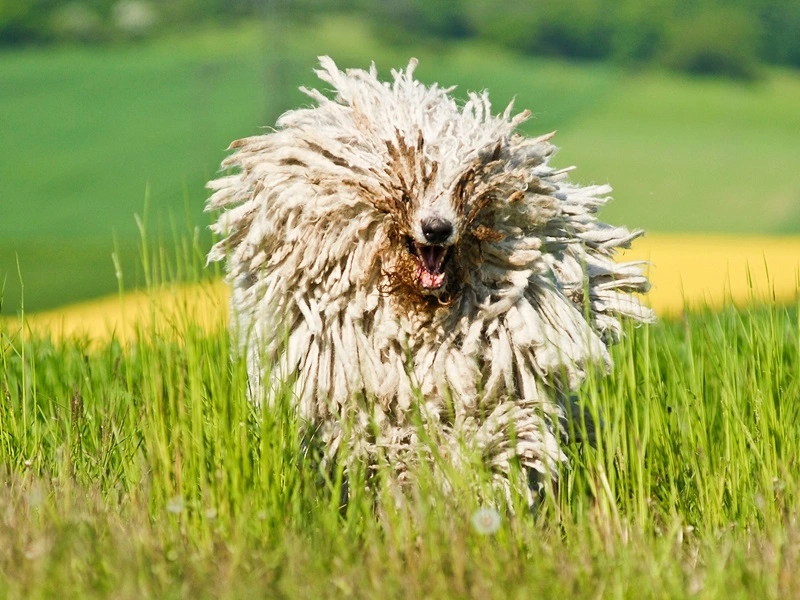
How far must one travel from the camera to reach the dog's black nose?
3.45m

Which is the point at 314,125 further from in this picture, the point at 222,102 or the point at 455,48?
the point at 455,48

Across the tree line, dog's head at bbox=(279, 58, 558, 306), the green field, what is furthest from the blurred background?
the green field

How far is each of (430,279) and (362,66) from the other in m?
13.7

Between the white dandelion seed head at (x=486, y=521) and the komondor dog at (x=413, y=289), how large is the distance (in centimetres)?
33

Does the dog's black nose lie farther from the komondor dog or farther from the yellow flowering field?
the yellow flowering field

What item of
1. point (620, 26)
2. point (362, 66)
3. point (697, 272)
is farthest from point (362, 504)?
point (620, 26)

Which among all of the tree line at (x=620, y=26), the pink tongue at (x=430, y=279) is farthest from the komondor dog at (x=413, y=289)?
the tree line at (x=620, y=26)

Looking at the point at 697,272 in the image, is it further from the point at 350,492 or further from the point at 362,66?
the point at 350,492

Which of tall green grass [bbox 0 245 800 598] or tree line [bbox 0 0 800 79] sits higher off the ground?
tall green grass [bbox 0 245 800 598]

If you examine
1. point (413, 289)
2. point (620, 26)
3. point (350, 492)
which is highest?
point (413, 289)

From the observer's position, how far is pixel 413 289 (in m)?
3.56

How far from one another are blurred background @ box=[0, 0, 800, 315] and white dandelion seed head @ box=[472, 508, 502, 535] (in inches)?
407

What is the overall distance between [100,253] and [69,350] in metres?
9.81

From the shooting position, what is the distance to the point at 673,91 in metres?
22.7
